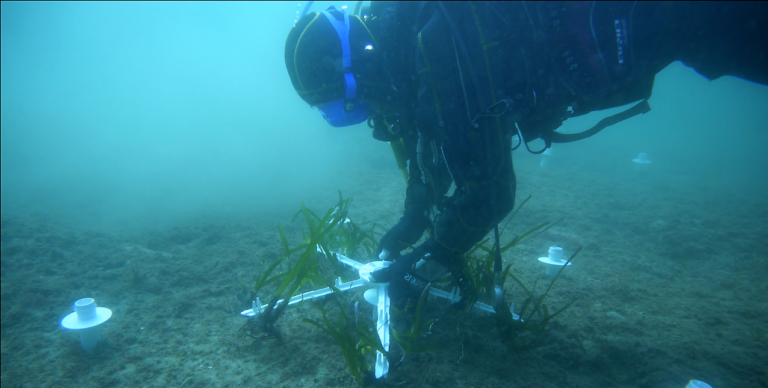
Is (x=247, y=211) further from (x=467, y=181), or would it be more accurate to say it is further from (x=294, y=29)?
(x=467, y=181)

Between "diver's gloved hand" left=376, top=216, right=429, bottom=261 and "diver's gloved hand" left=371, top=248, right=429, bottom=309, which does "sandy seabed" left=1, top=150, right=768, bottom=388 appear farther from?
"diver's gloved hand" left=376, top=216, right=429, bottom=261

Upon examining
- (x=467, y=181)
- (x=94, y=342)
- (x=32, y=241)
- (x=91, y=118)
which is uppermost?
(x=91, y=118)

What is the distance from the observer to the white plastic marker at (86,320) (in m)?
2.13

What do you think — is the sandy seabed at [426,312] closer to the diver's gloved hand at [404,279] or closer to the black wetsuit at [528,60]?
the diver's gloved hand at [404,279]

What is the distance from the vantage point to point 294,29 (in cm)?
197

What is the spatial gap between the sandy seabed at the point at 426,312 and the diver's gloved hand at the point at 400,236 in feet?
1.83

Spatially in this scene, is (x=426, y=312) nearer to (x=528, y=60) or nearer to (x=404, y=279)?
(x=404, y=279)

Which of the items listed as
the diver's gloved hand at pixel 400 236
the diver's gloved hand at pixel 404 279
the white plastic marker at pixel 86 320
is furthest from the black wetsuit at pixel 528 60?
the white plastic marker at pixel 86 320

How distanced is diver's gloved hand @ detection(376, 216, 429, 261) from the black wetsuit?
99 centimetres

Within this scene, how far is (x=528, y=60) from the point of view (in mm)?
1652

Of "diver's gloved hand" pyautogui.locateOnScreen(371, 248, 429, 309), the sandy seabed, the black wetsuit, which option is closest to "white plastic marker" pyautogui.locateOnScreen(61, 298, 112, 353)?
the sandy seabed

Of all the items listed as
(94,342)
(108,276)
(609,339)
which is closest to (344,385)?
(609,339)

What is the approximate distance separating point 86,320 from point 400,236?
2.47m

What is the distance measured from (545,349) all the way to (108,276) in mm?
4487
